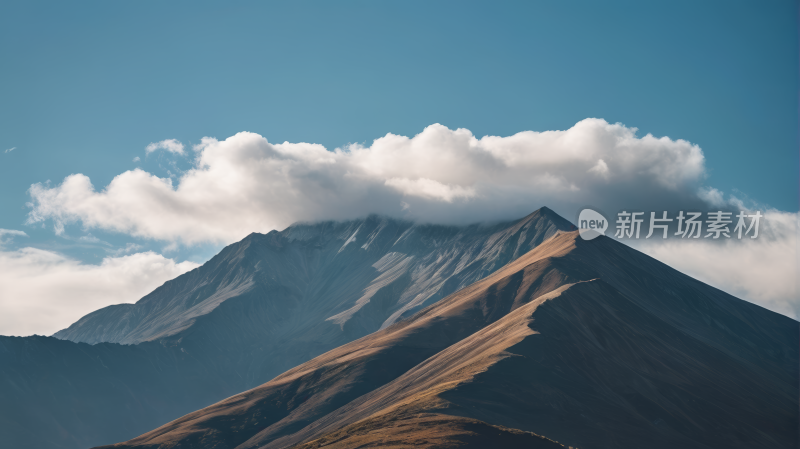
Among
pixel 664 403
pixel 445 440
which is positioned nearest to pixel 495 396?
pixel 445 440

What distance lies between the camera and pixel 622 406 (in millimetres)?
180375

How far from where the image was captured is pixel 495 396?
162 metres

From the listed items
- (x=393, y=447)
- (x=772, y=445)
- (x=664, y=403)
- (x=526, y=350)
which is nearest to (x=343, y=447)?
(x=393, y=447)

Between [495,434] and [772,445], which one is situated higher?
[495,434]

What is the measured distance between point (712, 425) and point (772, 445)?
15.5 meters

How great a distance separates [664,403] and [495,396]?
60015 millimetres

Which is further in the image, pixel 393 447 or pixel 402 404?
pixel 402 404

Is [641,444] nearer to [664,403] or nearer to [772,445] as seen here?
[664,403]

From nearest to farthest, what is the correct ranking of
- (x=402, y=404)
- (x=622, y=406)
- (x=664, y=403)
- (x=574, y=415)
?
(x=402, y=404) < (x=574, y=415) < (x=622, y=406) < (x=664, y=403)

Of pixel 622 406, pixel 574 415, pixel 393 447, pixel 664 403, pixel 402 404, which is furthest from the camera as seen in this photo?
pixel 664 403

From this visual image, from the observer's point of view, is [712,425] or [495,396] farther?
[712,425]

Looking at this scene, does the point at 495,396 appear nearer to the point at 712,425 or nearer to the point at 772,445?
the point at 712,425

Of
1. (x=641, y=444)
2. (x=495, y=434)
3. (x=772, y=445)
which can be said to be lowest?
(x=772, y=445)

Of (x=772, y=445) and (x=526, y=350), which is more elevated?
(x=526, y=350)
